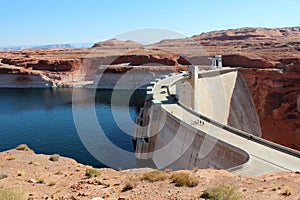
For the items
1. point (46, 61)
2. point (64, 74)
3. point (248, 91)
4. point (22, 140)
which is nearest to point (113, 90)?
point (64, 74)

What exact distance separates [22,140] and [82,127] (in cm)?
673

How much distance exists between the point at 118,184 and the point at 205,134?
6818mm

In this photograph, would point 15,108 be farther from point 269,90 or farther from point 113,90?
point 269,90

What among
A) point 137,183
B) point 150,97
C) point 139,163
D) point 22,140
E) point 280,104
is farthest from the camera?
point 280,104

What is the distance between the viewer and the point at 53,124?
3725 cm

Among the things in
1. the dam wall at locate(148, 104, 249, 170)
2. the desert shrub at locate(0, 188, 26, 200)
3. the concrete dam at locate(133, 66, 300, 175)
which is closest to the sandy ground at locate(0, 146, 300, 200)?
the desert shrub at locate(0, 188, 26, 200)

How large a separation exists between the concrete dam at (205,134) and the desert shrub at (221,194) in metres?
3.79

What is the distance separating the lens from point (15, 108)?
4819 centimetres

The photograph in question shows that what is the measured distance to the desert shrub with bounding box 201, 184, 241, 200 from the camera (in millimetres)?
8562

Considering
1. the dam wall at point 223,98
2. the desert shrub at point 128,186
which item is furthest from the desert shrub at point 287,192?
the dam wall at point 223,98

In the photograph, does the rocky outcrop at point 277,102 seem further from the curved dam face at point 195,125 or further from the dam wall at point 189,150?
the dam wall at point 189,150

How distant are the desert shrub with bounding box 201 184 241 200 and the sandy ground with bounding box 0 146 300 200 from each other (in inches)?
12.2

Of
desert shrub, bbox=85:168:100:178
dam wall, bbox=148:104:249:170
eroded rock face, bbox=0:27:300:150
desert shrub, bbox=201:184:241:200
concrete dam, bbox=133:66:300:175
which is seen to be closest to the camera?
desert shrub, bbox=201:184:241:200

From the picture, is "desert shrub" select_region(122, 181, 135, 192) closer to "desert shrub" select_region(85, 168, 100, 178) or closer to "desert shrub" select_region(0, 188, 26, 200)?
"desert shrub" select_region(85, 168, 100, 178)
